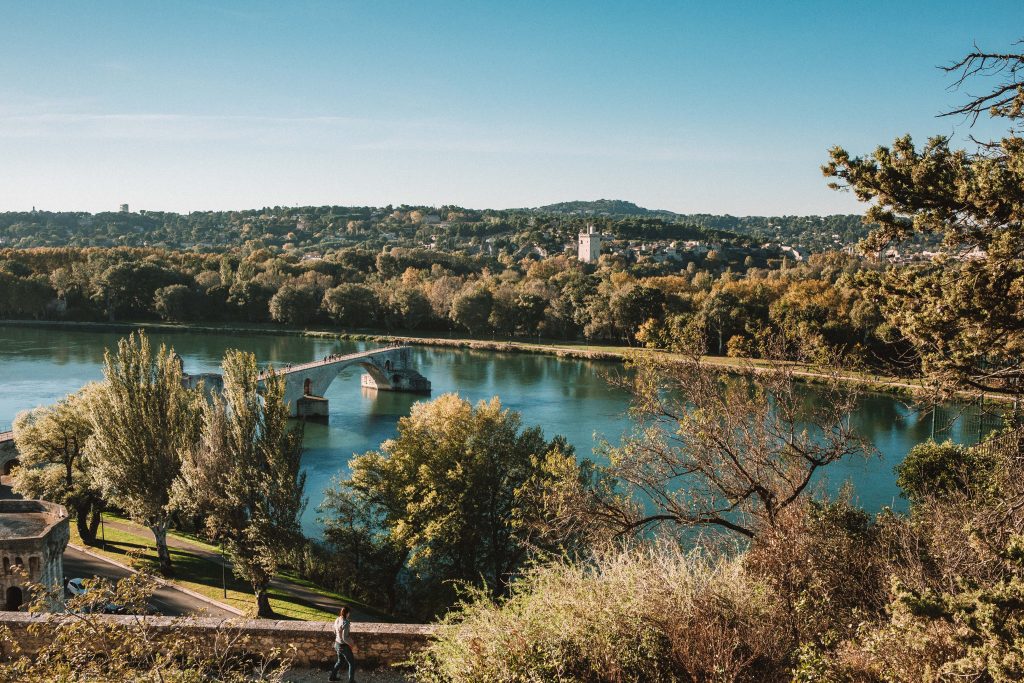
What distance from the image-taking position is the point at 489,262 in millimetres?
101562

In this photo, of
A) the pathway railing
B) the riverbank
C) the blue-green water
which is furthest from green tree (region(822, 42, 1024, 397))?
the riverbank

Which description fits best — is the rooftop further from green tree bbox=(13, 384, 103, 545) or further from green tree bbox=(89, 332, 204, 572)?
green tree bbox=(13, 384, 103, 545)

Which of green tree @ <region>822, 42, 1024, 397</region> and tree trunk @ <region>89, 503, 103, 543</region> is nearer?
green tree @ <region>822, 42, 1024, 397</region>

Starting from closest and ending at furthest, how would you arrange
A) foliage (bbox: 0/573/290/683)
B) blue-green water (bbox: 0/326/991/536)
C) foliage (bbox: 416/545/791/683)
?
foliage (bbox: 0/573/290/683)
foliage (bbox: 416/545/791/683)
blue-green water (bbox: 0/326/991/536)

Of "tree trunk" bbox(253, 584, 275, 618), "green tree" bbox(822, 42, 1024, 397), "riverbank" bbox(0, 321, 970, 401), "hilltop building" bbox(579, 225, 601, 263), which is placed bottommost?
"tree trunk" bbox(253, 584, 275, 618)

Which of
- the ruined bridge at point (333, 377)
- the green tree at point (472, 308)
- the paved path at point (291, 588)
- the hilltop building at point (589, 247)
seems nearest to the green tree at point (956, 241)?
the paved path at point (291, 588)

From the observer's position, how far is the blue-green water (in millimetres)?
28031

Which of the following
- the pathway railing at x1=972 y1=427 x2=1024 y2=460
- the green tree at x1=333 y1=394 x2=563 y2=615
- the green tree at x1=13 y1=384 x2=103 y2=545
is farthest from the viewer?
the green tree at x1=13 y1=384 x2=103 y2=545

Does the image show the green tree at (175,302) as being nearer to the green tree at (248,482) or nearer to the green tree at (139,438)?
the green tree at (139,438)

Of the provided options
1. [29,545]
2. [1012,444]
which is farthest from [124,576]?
[1012,444]

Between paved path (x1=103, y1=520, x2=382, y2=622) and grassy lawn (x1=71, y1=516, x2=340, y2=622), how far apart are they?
0.17 meters

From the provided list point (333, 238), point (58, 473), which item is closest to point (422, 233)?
point (333, 238)

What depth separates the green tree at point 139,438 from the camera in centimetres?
1695

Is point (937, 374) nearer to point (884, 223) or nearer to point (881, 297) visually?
point (881, 297)
